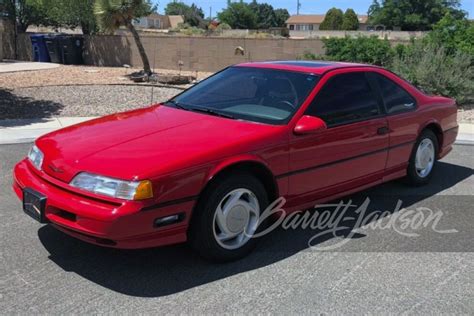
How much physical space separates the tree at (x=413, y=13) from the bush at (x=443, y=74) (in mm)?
73615

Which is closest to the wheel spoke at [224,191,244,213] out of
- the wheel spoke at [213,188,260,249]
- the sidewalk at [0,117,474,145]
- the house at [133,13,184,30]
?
the wheel spoke at [213,188,260,249]

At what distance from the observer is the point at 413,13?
84.5 meters

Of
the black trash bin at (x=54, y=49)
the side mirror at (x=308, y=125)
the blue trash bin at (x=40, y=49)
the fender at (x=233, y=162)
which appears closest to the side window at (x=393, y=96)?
the side mirror at (x=308, y=125)

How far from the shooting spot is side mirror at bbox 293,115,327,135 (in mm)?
4520

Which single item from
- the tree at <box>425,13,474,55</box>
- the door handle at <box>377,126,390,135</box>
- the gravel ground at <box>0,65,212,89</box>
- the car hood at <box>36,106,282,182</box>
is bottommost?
the gravel ground at <box>0,65,212,89</box>

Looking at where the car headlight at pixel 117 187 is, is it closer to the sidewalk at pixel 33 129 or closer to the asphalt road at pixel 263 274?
the asphalt road at pixel 263 274

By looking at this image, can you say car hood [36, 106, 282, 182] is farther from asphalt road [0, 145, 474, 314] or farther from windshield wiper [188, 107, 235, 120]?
asphalt road [0, 145, 474, 314]

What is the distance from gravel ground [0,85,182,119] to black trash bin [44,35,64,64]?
999cm

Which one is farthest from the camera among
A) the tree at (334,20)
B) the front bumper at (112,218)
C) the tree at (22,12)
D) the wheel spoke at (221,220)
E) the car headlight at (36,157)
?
the tree at (334,20)

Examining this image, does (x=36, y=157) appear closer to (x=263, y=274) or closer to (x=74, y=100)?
(x=263, y=274)

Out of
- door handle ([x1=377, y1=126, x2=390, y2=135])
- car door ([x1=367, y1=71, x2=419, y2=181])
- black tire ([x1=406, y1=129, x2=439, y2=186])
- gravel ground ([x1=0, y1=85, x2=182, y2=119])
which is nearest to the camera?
door handle ([x1=377, y1=126, x2=390, y2=135])

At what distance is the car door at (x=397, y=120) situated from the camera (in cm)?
561

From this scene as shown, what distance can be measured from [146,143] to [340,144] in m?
1.76

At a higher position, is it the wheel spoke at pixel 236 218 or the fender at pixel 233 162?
the fender at pixel 233 162
